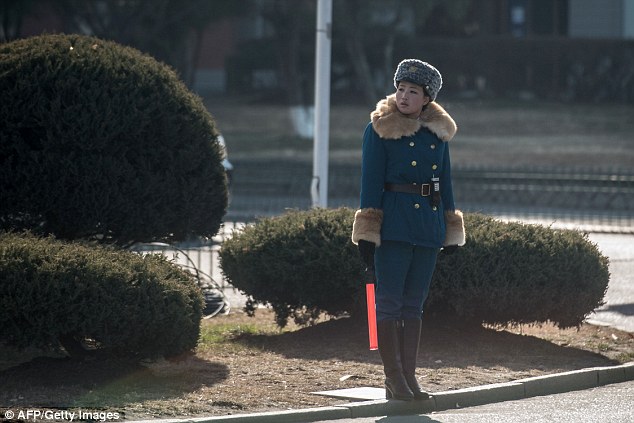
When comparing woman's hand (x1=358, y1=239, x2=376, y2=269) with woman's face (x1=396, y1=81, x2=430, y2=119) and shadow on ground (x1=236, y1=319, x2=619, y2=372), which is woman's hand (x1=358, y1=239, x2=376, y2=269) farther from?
shadow on ground (x1=236, y1=319, x2=619, y2=372)

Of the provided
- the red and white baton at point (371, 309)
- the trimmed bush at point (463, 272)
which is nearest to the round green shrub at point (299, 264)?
the trimmed bush at point (463, 272)

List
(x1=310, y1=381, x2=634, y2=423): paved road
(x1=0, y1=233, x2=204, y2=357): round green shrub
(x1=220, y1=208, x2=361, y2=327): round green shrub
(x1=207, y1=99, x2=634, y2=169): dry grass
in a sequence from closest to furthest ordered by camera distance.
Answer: (x1=310, y1=381, x2=634, y2=423): paved road, (x1=0, y1=233, x2=204, y2=357): round green shrub, (x1=220, y1=208, x2=361, y2=327): round green shrub, (x1=207, y1=99, x2=634, y2=169): dry grass

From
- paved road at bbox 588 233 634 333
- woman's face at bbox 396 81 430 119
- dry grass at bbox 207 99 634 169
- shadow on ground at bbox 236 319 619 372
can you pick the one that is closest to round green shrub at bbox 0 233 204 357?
shadow on ground at bbox 236 319 619 372

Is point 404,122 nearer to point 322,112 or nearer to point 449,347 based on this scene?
point 449,347

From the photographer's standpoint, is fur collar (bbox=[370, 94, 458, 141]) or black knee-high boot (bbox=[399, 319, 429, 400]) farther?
black knee-high boot (bbox=[399, 319, 429, 400])

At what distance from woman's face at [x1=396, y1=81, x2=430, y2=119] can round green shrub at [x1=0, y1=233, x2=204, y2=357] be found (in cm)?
189

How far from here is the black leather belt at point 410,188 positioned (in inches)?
291

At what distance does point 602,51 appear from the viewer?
37688mm

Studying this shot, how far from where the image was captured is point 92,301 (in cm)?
769

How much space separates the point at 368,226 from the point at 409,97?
778 millimetres

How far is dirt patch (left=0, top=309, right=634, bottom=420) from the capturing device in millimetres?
7367

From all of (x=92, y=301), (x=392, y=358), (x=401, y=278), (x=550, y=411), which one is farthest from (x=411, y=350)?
(x=92, y=301)

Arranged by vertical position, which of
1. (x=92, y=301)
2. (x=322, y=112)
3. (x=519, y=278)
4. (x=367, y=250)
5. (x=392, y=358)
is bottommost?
(x=392, y=358)

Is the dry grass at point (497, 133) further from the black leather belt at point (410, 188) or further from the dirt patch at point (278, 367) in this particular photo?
the black leather belt at point (410, 188)
